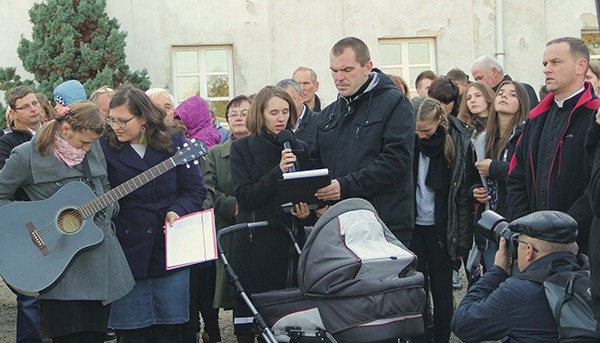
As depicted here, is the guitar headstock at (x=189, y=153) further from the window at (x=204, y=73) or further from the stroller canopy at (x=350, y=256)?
the window at (x=204, y=73)

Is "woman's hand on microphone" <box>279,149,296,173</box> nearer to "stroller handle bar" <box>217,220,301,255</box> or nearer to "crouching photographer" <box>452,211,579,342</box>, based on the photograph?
"stroller handle bar" <box>217,220,301,255</box>

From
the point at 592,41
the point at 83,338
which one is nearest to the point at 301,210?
the point at 83,338

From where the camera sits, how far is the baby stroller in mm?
5492

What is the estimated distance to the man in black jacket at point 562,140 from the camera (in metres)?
5.84

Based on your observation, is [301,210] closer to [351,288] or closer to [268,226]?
[268,226]

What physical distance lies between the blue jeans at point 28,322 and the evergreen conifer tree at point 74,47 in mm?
7754

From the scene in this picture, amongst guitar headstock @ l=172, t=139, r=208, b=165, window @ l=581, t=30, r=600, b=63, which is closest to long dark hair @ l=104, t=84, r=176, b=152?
guitar headstock @ l=172, t=139, r=208, b=165

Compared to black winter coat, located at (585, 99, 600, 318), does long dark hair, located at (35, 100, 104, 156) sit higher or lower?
higher

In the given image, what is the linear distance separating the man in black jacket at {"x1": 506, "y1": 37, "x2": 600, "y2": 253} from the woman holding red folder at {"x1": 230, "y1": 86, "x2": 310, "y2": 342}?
1518mm

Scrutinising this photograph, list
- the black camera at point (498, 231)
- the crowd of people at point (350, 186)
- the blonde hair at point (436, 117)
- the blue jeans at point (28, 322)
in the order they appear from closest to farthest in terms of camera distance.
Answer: the black camera at point (498, 231), the crowd of people at point (350, 186), the blonde hair at point (436, 117), the blue jeans at point (28, 322)

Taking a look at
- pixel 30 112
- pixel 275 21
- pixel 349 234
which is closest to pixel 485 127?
pixel 349 234

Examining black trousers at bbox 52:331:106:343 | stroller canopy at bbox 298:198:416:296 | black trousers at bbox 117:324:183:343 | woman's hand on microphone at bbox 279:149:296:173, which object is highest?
woman's hand on microphone at bbox 279:149:296:173

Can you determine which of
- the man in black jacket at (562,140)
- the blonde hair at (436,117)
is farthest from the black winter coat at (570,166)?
the blonde hair at (436,117)

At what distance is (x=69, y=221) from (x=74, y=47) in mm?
10335
